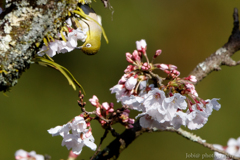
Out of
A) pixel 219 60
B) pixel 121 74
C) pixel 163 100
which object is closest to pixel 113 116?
pixel 163 100

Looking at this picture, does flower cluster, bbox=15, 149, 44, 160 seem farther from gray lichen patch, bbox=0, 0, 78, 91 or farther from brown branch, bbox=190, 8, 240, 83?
brown branch, bbox=190, 8, 240, 83

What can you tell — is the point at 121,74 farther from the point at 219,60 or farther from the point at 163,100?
the point at 163,100

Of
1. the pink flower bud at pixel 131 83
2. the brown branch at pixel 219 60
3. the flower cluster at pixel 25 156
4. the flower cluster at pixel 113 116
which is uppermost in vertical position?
the brown branch at pixel 219 60

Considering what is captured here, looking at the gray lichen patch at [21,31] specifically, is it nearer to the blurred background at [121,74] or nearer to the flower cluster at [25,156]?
the flower cluster at [25,156]

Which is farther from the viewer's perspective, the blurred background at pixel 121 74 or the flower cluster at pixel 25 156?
the blurred background at pixel 121 74

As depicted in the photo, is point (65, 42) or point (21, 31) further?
point (65, 42)

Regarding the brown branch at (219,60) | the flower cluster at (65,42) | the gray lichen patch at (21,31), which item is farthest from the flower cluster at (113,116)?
the brown branch at (219,60)

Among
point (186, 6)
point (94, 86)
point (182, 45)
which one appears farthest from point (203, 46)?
point (94, 86)
